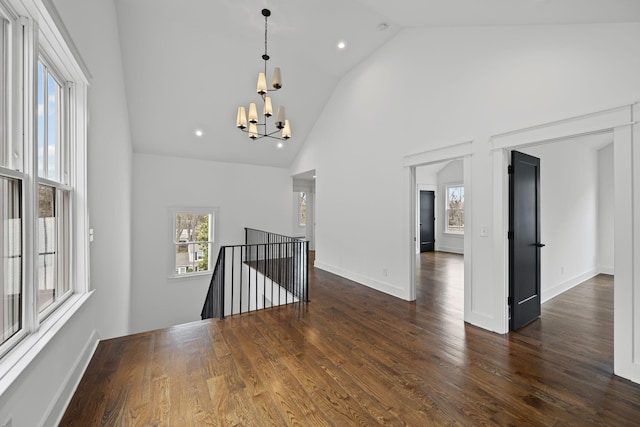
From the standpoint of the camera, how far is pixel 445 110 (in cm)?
367

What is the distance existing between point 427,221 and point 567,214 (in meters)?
4.96

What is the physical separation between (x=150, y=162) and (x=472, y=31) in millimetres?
6618

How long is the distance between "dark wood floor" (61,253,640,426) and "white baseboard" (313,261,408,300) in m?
0.69

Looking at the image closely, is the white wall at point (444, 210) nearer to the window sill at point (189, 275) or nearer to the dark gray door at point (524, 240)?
the dark gray door at point (524, 240)

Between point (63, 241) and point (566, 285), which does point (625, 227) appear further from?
point (63, 241)

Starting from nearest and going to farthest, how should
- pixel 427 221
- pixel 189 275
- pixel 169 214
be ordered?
pixel 169 214
pixel 189 275
pixel 427 221

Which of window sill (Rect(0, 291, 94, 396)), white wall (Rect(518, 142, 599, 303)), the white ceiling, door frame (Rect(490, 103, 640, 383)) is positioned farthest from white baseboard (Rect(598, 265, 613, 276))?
window sill (Rect(0, 291, 94, 396))

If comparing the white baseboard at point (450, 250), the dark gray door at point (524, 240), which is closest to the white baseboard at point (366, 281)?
the dark gray door at point (524, 240)

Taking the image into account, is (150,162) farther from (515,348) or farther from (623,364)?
(623,364)

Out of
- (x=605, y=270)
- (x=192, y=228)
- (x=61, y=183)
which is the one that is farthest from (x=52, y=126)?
(x=605, y=270)

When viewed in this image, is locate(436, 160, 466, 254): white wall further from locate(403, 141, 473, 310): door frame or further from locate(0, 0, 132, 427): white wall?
locate(0, 0, 132, 427): white wall

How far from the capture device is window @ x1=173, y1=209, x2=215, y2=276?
670 cm

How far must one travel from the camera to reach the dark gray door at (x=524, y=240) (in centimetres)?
315

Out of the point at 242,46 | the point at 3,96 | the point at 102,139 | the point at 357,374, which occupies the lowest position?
the point at 357,374
